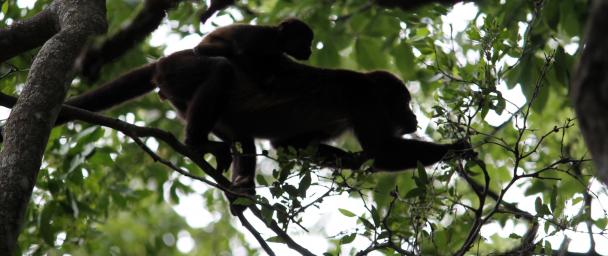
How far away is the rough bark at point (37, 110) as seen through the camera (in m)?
2.91

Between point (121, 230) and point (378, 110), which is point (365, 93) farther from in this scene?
point (121, 230)

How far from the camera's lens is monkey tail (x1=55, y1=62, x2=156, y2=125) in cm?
499

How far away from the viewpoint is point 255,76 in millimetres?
5613

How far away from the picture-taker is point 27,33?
414cm

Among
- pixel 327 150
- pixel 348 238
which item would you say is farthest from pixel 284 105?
pixel 348 238

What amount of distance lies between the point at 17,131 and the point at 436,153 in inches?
141

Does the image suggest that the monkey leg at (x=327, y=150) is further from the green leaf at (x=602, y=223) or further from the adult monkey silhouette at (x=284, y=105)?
the green leaf at (x=602, y=223)

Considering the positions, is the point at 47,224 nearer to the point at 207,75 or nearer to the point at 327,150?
the point at 207,75

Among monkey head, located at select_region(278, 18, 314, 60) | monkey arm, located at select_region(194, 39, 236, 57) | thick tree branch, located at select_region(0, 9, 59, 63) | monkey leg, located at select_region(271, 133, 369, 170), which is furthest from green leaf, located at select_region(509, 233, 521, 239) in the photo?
monkey head, located at select_region(278, 18, 314, 60)

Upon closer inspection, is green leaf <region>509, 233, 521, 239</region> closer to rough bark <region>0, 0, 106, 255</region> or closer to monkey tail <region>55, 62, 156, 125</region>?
rough bark <region>0, 0, 106, 255</region>

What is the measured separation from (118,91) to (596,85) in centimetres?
424

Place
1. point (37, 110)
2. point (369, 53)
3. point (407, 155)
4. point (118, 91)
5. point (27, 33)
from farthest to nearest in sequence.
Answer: point (407, 155)
point (369, 53)
point (118, 91)
point (27, 33)
point (37, 110)

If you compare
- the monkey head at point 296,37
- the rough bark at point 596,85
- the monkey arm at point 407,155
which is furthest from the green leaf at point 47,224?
the rough bark at point 596,85

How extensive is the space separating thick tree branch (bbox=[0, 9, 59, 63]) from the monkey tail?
2.71 feet
